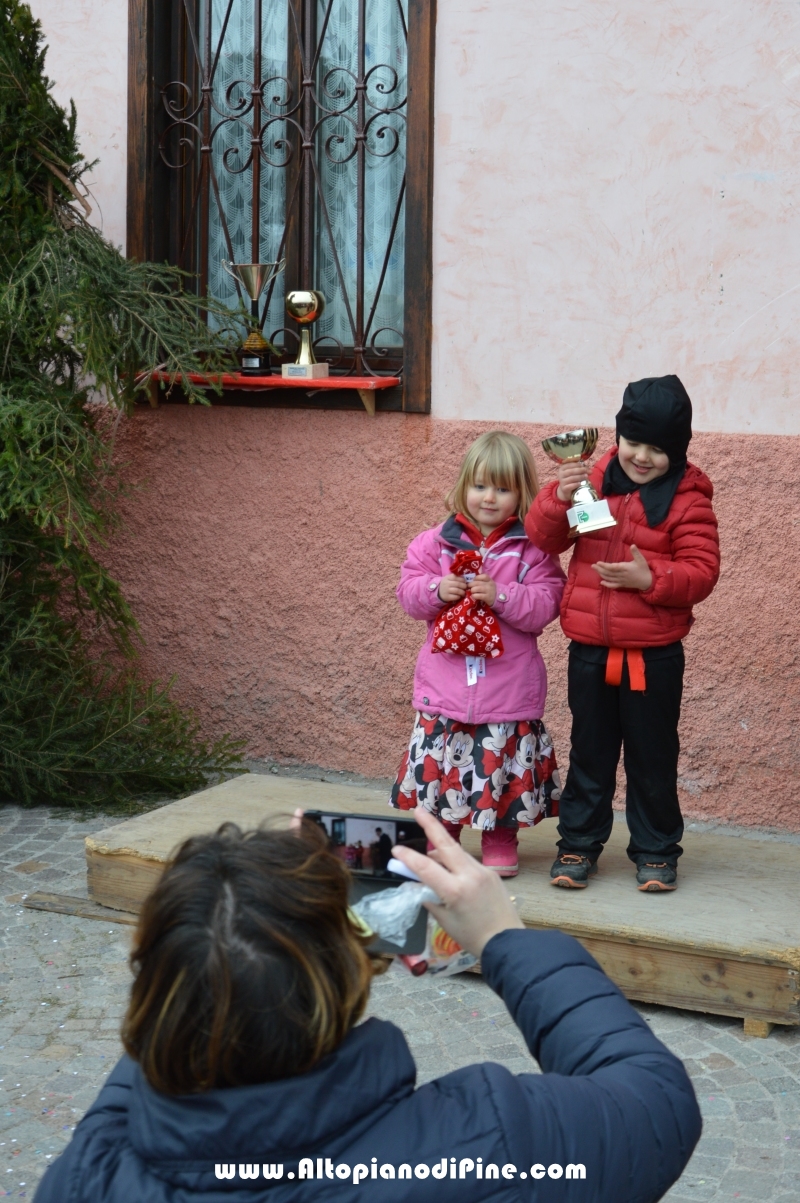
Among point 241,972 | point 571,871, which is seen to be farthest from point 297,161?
point 241,972

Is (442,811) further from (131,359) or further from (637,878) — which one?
(131,359)

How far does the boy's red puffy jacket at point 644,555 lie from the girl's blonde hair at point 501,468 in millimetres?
169

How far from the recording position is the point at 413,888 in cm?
161

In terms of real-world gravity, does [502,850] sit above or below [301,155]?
below

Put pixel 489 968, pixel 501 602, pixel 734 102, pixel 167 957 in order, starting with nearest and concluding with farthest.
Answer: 1. pixel 167 957
2. pixel 489 968
3. pixel 501 602
4. pixel 734 102

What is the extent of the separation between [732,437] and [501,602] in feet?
4.75

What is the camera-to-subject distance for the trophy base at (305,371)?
5578 millimetres

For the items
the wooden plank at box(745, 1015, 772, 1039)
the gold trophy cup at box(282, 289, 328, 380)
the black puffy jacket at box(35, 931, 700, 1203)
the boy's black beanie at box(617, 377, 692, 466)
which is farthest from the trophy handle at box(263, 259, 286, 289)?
the black puffy jacket at box(35, 931, 700, 1203)

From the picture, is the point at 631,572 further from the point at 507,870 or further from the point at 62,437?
the point at 62,437

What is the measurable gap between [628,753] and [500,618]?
0.53 m

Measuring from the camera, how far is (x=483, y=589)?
3.93 metres

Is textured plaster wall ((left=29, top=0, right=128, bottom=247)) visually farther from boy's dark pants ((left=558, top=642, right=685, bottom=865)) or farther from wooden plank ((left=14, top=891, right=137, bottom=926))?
boy's dark pants ((left=558, top=642, right=685, bottom=865))

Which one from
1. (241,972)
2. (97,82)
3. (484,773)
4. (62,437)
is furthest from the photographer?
(97,82)

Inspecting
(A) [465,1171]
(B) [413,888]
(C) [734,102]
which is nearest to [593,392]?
(C) [734,102]
